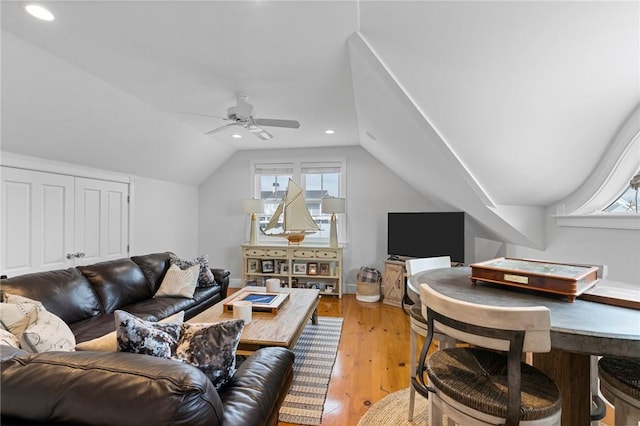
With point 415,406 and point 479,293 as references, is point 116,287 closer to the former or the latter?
point 415,406

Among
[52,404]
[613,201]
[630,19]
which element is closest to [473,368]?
[52,404]

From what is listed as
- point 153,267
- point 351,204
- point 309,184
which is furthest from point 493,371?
point 309,184

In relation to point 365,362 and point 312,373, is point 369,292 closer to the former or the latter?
point 365,362

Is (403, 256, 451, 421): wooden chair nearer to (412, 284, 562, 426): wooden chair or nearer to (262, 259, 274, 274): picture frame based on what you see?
(412, 284, 562, 426): wooden chair

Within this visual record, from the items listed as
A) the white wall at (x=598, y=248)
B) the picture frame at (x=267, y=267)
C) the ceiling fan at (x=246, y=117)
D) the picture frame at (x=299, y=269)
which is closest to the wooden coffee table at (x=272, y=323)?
the ceiling fan at (x=246, y=117)

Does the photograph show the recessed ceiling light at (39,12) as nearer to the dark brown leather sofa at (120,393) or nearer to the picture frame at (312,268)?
the dark brown leather sofa at (120,393)

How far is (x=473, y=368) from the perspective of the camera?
3.73 feet

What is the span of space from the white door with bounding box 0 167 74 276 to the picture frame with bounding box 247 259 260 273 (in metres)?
2.29

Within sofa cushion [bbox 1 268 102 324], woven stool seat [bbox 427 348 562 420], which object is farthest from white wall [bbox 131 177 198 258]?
woven stool seat [bbox 427 348 562 420]

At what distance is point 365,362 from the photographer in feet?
8.66

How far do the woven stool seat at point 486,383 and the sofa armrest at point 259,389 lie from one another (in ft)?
2.12

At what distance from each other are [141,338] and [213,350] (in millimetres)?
268

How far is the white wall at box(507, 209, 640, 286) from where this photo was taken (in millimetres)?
1875

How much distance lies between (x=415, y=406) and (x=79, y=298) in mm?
2733
